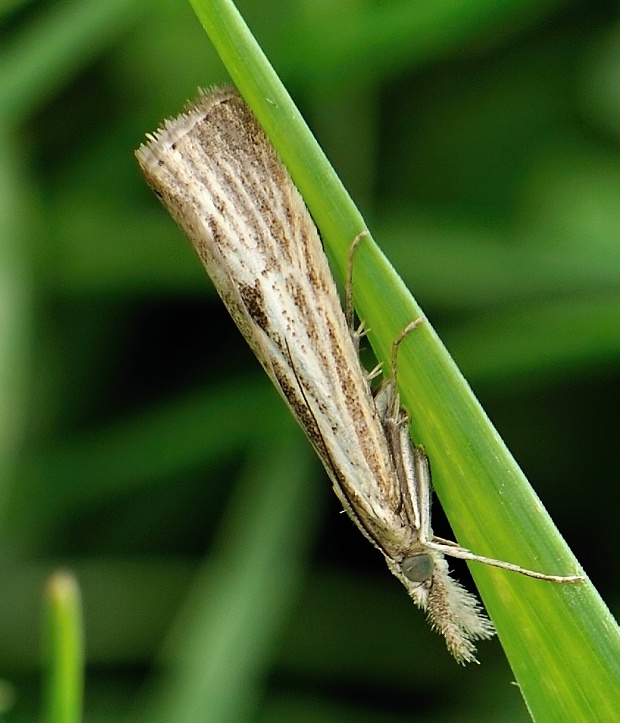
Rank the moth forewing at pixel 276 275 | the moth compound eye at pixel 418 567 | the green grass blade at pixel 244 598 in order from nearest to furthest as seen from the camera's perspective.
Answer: the moth forewing at pixel 276 275 < the moth compound eye at pixel 418 567 < the green grass blade at pixel 244 598

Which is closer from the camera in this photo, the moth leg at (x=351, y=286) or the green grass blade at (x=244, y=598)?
the moth leg at (x=351, y=286)

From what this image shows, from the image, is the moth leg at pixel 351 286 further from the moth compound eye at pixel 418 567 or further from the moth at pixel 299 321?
the moth compound eye at pixel 418 567

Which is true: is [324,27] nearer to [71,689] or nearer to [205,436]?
[205,436]

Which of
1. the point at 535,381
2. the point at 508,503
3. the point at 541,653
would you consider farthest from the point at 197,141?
the point at 535,381

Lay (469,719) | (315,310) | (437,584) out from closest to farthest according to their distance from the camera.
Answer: (315,310), (437,584), (469,719)

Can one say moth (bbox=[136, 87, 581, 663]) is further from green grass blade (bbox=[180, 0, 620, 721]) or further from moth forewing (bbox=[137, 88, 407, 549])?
green grass blade (bbox=[180, 0, 620, 721])

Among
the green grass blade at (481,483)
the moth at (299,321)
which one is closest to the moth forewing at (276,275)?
the moth at (299,321)

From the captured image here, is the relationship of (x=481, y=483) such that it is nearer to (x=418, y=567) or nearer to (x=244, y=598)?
(x=418, y=567)
